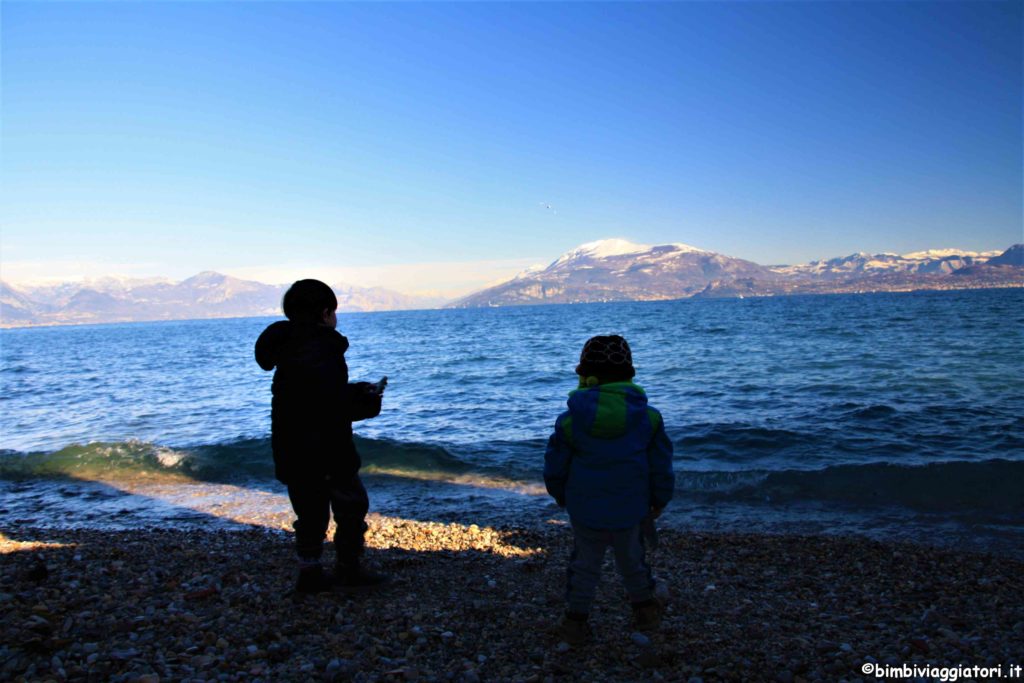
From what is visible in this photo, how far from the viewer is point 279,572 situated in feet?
21.1

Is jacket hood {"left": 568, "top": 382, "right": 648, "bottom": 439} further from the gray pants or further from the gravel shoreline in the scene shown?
the gravel shoreline

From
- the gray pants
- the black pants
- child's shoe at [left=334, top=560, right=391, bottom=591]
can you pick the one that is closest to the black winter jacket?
the black pants

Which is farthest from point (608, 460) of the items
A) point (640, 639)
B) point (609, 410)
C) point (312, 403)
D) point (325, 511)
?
point (325, 511)

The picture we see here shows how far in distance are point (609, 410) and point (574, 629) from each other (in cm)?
186

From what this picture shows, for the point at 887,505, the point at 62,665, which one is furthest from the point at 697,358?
the point at 62,665

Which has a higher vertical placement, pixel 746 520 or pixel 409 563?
pixel 409 563

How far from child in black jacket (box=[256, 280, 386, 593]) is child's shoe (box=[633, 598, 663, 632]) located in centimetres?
260

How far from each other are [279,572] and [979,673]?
20.4ft

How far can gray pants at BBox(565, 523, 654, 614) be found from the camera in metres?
4.54

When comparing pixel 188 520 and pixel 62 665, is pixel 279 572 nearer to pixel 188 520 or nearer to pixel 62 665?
pixel 62 665

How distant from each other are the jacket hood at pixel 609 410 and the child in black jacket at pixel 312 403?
1673mm

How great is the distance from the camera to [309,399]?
16.0 feet

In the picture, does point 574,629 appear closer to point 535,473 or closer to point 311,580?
point 311,580

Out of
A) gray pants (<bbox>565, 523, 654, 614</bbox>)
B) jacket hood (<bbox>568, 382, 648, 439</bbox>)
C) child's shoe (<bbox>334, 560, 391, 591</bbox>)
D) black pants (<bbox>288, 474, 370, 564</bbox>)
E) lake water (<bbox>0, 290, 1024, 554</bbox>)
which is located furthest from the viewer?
lake water (<bbox>0, 290, 1024, 554</bbox>)
